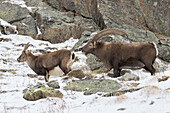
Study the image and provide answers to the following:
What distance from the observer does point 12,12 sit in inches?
778

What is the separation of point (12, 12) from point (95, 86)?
54.5ft

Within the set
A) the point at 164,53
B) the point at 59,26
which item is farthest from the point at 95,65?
the point at 59,26

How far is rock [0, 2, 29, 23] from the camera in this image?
19391 mm

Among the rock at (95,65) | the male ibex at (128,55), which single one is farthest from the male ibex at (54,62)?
the rock at (95,65)

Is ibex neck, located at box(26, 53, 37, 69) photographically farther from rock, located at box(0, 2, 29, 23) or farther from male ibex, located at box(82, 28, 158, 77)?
rock, located at box(0, 2, 29, 23)

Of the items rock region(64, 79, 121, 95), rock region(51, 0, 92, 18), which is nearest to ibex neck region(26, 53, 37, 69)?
rock region(64, 79, 121, 95)

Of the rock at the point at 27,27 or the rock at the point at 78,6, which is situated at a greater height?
the rock at the point at 78,6

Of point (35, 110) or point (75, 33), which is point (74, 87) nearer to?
point (35, 110)

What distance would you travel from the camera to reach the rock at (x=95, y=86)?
5.17m

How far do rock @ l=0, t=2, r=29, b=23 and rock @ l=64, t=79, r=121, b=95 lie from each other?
15452 millimetres

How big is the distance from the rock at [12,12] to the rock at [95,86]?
50.7 ft

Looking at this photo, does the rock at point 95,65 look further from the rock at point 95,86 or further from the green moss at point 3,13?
the green moss at point 3,13

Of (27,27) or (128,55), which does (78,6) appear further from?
(128,55)

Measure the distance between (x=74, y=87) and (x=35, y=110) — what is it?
1.75 metres
